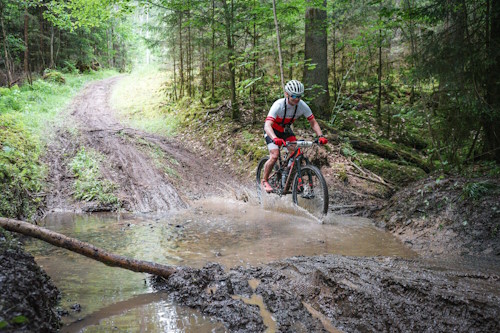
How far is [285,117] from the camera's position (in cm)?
743

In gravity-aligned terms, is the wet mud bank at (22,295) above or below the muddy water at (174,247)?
above

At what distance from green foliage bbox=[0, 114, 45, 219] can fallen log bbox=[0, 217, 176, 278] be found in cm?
265

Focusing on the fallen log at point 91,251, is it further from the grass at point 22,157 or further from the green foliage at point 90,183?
the green foliage at point 90,183

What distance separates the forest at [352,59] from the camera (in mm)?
6520

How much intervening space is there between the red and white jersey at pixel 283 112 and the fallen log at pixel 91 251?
15.0 ft

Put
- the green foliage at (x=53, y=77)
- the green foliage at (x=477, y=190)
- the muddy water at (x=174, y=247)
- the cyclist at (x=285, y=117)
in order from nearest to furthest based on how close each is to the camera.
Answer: the muddy water at (x=174, y=247) → the green foliage at (x=477, y=190) → the cyclist at (x=285, y=117) → the green foliage at (x=53, y=77)

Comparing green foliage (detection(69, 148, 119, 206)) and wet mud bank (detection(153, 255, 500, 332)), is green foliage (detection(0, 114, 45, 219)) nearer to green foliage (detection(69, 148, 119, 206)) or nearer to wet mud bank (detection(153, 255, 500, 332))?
green foliage (detection(69, 148, 119, 206))

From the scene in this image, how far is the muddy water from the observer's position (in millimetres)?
2883

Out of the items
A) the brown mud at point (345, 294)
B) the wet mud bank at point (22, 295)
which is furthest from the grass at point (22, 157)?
the brown mud at point (345, 294)

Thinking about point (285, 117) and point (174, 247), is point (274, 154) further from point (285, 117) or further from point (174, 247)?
point (174, 247)

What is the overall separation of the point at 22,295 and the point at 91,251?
1015 millimetres

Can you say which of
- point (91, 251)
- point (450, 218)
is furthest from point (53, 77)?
point (450, 218)

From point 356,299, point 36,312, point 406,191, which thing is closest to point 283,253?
point 356,299

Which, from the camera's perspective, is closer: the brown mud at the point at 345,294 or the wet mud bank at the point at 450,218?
the brown mud at the point at 345,294
